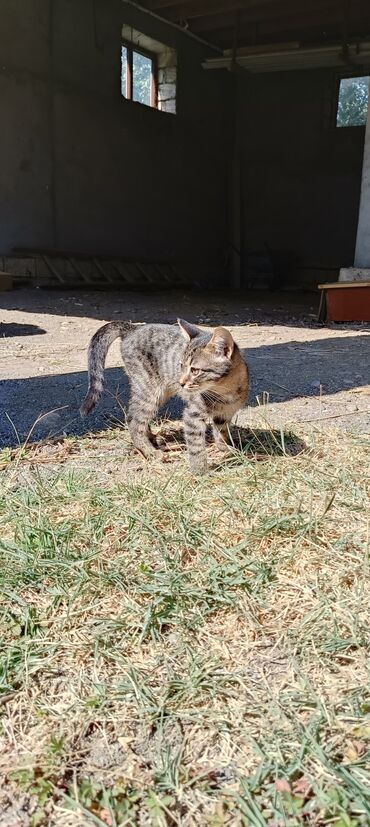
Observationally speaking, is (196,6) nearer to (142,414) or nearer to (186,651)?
(142,414)

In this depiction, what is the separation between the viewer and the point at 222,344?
125 inches

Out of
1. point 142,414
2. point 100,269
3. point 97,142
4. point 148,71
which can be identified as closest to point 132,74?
point 148,71

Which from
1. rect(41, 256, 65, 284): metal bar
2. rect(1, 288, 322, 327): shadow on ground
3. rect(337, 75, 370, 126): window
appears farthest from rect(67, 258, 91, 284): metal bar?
rect(337, 75, 370, 126): window

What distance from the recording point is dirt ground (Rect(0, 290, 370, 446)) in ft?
13.5

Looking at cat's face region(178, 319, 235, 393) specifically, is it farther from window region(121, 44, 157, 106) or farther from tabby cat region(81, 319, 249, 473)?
window region(121, 44, 157, 106)

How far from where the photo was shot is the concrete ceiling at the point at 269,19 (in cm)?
1316

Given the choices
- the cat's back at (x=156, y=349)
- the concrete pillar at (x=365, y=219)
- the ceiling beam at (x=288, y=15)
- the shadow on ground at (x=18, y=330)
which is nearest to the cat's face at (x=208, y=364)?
the cat's back at (x=156, y=349)

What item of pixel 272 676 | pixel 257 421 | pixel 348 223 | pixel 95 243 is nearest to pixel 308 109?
pixel 348 223

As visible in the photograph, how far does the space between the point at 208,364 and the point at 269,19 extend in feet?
47.1

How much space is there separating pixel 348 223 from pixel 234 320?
933 centimetres

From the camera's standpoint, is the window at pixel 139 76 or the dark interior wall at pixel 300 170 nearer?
the window at pixel 139 76

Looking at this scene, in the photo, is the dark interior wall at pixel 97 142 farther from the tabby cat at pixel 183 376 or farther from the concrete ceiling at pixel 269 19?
the tabby cat at pixel 183 376

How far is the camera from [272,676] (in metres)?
1.70

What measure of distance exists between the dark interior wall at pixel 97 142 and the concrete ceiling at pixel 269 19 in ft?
2.01
